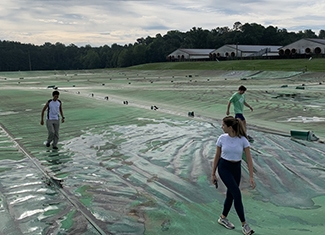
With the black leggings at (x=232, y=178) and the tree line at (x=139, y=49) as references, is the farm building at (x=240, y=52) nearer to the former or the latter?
the tree line at (x=139, y=49)

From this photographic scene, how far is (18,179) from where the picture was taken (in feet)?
26.4

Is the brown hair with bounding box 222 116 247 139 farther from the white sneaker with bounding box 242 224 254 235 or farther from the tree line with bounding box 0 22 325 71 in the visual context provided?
the tree line with bounding box 0 22 325 71

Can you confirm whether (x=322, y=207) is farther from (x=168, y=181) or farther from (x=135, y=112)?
(x=135, y=112)

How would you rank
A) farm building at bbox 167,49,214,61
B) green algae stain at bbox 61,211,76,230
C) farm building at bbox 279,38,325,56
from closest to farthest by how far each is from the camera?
green algae stain at bbox 61,211,76,230 → farm building at bbox 279,38,325,56 → farm building at bbox 167,49,214,61

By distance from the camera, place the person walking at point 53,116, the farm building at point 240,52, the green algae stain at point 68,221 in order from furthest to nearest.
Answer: the farm building at point 240,52
the person walking at point 53,116
the green algae stain at point 68,221

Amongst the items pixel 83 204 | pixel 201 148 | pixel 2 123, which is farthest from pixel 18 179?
pixel 2 123

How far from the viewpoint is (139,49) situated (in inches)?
3814

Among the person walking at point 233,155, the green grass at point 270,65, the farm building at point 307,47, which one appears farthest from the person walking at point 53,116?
the farm building at point 307,47

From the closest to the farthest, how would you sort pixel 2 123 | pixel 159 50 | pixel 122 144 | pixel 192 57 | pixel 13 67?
pixel 122 144
pixel 2 123
pixel 192 57
pixel 159 50
pixel 13 67

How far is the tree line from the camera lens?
96.1m

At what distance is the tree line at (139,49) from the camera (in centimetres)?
9612

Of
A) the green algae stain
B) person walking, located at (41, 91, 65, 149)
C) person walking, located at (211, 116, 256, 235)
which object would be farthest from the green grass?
the green algae stain

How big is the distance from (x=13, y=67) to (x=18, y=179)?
10464 centimetres

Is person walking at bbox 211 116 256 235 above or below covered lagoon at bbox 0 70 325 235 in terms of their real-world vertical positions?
above
